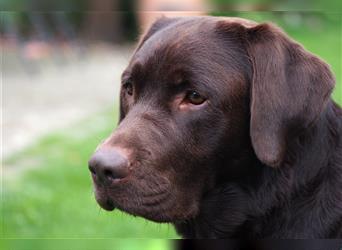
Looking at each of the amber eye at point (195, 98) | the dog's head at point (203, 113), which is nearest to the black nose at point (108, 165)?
the dog's head at point (203, 113)

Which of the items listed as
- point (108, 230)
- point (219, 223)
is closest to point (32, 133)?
point (108, 230)

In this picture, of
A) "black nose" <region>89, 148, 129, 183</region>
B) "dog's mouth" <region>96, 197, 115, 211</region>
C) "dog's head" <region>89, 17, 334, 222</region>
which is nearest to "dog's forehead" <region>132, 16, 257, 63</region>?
"dog's head" <region>89, 17, 334, 222</region>

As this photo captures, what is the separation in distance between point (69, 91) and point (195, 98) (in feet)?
25.4

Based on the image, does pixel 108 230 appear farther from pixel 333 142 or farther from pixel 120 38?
pixel 120 38

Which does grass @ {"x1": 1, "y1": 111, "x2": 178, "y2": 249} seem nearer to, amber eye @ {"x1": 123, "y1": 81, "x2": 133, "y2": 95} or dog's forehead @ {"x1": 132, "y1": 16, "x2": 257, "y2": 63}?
amber eye @ {"x1": 123, "y1": 81, "x2": 133, "y2": 95}

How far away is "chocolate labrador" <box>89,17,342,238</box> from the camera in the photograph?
2.51 metres

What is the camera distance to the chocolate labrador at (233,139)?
2.51m

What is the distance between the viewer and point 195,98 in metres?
2.60

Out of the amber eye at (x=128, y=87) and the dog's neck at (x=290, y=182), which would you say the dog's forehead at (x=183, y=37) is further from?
the dog's neck at (x=290, y=182)

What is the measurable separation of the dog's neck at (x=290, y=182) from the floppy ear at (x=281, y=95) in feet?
0.31

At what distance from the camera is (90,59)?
40.9 ft

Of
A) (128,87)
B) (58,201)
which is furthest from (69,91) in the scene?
(128,87)

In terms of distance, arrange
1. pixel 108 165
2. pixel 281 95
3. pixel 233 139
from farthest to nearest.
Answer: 1. pixel 233 139
2. pixel 281 95
3. pixel 108 165

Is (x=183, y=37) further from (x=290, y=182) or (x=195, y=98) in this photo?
(x=290, y=182)
